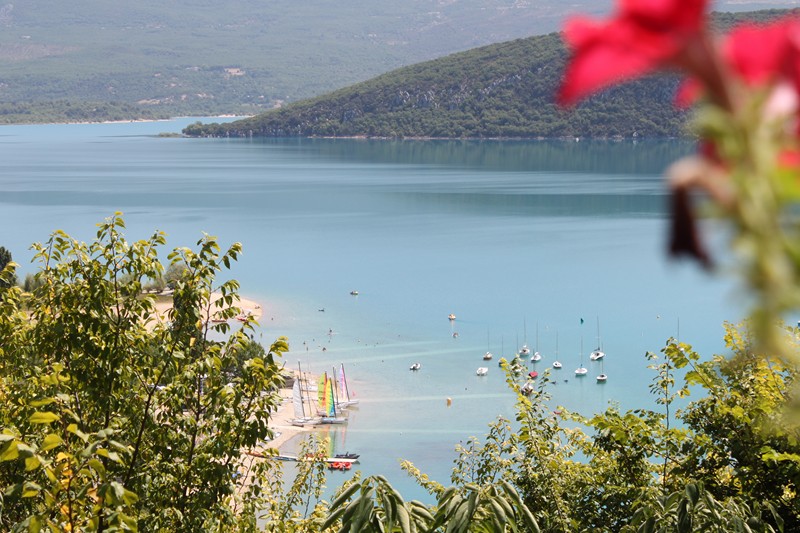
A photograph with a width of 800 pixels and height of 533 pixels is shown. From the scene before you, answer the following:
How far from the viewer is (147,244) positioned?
723cm

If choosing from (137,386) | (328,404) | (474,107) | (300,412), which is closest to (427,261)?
(328,404)

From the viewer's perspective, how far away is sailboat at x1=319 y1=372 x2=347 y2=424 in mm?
31141

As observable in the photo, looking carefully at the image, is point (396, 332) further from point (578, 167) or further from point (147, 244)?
point (578, 167)

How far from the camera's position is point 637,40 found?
0.43 m

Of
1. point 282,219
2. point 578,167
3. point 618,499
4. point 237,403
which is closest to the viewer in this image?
point 237,403

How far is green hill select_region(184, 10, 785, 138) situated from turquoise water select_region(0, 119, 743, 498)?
1120 centimetres

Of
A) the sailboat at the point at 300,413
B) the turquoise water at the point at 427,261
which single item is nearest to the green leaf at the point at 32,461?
the turquoise water at the point at 427,261

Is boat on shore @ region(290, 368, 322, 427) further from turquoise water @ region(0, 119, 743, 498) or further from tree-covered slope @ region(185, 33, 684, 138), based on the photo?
tree-covered slope @ region(185, 33, 684, 138)

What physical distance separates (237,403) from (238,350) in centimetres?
90

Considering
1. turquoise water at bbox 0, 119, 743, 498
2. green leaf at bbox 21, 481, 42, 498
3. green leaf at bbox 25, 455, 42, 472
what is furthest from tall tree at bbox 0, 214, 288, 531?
turquoise water at bbox 0, 119, 743, 498

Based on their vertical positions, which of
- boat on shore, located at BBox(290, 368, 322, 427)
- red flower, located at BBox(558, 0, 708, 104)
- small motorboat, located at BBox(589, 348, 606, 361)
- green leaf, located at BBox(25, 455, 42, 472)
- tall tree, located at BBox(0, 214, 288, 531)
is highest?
red flower, located at BBox(558, 0, 708, 104)

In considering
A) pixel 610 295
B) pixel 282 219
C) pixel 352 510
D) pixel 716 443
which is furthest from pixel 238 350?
pixel 282 219

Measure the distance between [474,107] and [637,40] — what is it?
14308cm

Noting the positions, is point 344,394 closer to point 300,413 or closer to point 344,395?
point 344,395
